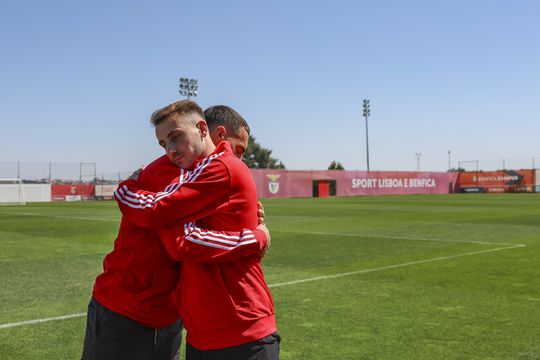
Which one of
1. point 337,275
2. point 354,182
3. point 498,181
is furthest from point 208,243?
point 498,181

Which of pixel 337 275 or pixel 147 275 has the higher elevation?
pixel 147 275

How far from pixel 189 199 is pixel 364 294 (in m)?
4.97

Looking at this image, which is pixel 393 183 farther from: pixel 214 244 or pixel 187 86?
pixel 214 244

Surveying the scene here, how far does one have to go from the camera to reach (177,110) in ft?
7.67

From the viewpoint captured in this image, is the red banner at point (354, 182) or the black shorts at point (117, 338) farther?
the red banner at point (354, 182)

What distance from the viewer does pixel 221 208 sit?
227cm

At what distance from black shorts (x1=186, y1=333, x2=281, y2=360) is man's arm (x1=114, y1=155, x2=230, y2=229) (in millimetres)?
488

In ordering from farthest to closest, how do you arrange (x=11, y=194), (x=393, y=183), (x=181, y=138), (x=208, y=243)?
(x=393, y=183) < (x=11, y=194) < (x=181, y=138) < (x=208, y=243)

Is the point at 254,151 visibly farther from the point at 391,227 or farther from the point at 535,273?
the point at 535,273

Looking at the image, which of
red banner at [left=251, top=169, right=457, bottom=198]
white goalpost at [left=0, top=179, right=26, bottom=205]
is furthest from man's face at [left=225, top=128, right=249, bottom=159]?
white goalpost at [left=0, top=179, right=26, bottom=205]

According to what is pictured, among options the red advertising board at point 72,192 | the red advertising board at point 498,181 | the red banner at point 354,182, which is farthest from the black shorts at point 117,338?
the red advertising board at point 498,181

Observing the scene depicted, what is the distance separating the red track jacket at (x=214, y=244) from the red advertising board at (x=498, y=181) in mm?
58901

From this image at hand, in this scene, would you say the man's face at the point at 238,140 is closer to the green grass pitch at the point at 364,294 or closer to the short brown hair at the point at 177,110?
the short brown hair at the point at 177,110

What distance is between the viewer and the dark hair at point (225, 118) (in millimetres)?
2555
